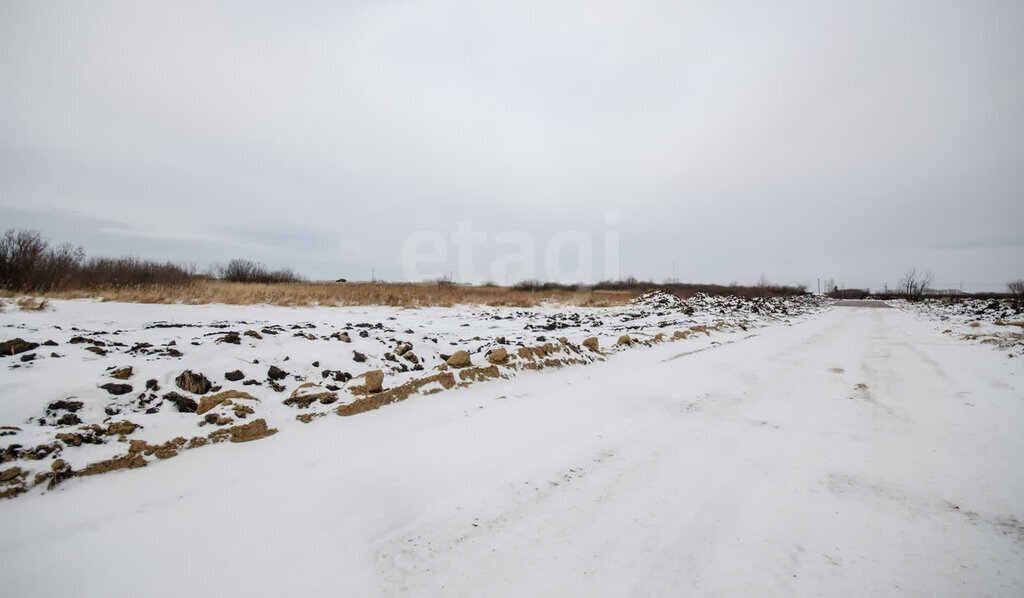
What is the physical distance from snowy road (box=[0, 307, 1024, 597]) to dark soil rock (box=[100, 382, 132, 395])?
1221 millimetres

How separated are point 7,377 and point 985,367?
43.8 ft

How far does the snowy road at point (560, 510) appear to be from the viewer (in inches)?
77.5

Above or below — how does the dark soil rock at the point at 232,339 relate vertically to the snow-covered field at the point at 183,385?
above

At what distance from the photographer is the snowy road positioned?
6.46 feet

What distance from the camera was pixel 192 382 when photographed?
411 cm

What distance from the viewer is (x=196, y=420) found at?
3764mm

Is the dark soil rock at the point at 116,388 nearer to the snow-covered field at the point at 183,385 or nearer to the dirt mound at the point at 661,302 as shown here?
the snow-covered field at the point at 183,385

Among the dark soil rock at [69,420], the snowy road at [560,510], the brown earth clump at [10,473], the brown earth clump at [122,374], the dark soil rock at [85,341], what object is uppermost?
the dark soil rock at [85,341]

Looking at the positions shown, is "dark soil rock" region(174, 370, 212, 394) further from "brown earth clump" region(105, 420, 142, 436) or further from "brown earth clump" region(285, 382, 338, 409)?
"brown earth clump" region(285, 382, 338, 409)

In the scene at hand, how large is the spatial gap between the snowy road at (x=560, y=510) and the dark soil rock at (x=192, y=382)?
99 centimetres

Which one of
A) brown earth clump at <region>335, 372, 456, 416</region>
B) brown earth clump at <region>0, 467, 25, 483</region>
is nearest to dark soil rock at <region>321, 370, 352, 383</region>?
brown earth clump at <region>335, 372, 456, 416</region>

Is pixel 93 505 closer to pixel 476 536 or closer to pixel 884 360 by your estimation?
pixel 476 536

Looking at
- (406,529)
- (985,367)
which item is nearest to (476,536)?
(406,529)

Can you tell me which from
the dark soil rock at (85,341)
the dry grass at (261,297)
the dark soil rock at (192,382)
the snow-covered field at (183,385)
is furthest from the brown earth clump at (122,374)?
the dry grass at (261,297)
